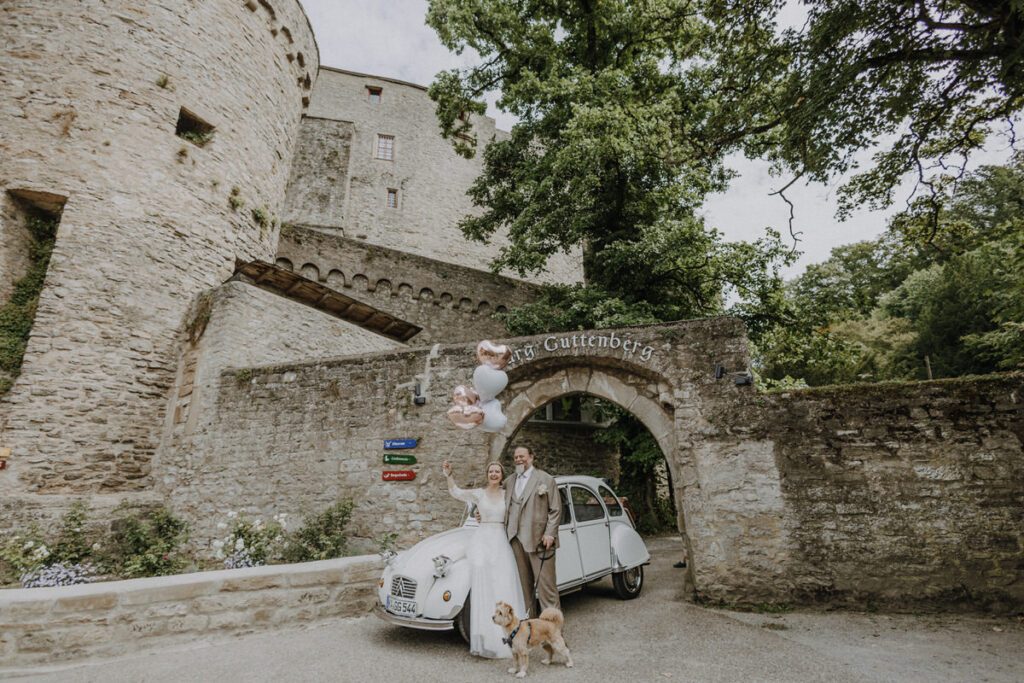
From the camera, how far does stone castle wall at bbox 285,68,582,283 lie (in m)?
21.1

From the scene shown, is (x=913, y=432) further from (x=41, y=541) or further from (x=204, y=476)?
(x=41, y=541)

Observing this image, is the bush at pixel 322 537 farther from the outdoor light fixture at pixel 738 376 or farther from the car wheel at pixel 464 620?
the outdoor light fixture at pixel 738 376

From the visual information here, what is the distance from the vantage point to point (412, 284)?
15773 mm

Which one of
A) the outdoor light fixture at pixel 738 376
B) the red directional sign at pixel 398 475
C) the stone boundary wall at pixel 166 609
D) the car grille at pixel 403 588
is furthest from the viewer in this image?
the red directional sign at pixel 398 475

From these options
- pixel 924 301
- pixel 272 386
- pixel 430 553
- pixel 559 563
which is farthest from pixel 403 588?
pixel 924 301

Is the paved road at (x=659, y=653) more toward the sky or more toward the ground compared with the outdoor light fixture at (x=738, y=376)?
more toward the ground

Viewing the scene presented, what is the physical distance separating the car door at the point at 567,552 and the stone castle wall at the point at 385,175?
1711cm

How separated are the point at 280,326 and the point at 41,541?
4.48 metres

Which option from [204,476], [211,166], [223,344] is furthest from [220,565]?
[211,166]

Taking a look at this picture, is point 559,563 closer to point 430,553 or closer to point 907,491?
point 430,553

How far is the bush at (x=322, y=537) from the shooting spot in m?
6.55

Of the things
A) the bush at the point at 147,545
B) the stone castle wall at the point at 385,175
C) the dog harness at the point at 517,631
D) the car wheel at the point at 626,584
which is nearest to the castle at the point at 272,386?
the bush at the point at 147,545

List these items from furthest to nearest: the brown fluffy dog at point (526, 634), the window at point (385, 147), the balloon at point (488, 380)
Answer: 1. the window at point (385, 147)
2. the balloon at point (488, 380)
3. the brown fluffy dog at point (526, 634)

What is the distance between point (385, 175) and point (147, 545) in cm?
2047
